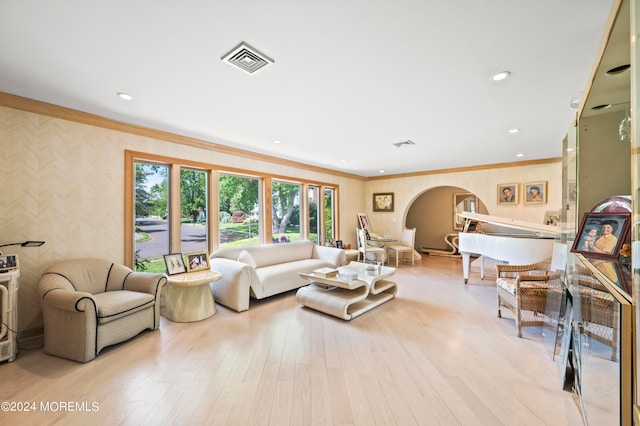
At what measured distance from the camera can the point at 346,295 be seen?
339 centimetres

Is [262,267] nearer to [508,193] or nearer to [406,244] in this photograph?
[406,244]

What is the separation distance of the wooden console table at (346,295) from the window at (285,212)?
2028 mm

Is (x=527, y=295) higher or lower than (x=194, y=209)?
lower

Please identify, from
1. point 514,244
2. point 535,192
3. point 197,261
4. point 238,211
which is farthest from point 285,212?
point 535,192

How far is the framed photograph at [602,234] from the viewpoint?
1.32 m

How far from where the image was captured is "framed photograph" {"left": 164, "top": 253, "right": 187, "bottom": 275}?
341 cm

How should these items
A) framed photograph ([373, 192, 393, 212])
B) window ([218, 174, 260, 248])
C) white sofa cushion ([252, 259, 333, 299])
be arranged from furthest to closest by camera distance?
framed photograph ([373, 192, 393, 212])
window ([218, 174, 260, 248])
white sofa cushion ([252, 259, 333, 299])

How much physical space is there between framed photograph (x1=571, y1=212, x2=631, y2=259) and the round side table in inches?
138

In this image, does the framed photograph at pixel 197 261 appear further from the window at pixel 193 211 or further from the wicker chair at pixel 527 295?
the wicker chair at pixel 527 295

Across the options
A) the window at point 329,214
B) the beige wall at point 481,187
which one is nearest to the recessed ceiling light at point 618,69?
the beige wall at point 481,187

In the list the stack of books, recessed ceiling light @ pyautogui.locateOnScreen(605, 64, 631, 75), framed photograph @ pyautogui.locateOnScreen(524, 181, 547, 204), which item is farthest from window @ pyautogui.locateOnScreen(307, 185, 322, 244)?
recessed ceiling light @ pyautogui.locateOnScreen(605, 64, 631, 75)

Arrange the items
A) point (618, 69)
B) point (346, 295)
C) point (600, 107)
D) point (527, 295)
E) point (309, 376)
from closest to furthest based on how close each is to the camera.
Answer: point (618, 69), point (600, 107), point (309, 376), point (527, 295), point (346, 295)

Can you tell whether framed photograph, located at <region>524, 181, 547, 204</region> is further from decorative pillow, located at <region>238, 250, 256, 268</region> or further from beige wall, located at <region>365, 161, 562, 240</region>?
decorative pillow, located at <region>238, 250, 256, 268</region>

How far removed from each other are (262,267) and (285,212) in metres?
1.66
